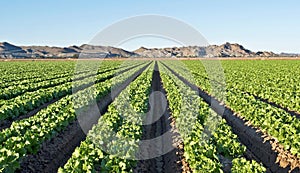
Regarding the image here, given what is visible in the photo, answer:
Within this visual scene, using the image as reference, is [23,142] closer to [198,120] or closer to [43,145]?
[43,145]

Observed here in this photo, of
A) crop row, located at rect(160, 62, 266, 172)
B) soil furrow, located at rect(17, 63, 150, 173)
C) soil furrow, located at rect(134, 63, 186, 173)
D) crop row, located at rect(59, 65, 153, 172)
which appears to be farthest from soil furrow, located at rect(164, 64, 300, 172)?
soil furrow, located at rect(17, 63, 150, 173)

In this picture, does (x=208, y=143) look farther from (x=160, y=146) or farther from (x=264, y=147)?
(x=264, y=147)

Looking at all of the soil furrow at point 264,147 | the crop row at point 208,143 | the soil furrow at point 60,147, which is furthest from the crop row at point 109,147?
the soil furrow at point 264,147

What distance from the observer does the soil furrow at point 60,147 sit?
808cm

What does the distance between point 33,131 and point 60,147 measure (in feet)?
3.22

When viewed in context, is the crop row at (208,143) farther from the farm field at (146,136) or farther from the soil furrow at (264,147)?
the soil furrow at (264,147)

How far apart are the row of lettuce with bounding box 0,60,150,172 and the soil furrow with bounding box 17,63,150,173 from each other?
191 millimetres

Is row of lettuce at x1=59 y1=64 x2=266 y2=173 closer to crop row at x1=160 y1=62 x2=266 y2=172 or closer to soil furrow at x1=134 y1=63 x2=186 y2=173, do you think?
crop row at x1=160 y1=62 x2=266 y2=172

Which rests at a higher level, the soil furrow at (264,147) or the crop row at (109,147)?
the crop row at (109,147)

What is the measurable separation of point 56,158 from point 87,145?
168cm

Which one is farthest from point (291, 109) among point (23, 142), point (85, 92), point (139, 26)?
point (23, 142)

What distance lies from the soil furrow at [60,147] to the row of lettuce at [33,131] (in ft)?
0.63

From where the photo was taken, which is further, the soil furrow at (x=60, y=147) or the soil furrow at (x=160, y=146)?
the soil furrow at (x=160, y=146)

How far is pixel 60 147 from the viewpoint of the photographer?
9523 mm
